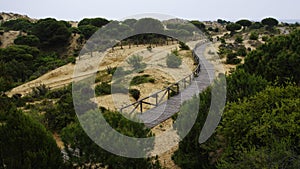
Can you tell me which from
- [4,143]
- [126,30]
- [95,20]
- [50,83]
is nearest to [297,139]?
[4,143]

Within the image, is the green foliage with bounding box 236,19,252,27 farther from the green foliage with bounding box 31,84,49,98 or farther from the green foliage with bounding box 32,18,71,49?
the green foliage with bounding box 31,84,49,98

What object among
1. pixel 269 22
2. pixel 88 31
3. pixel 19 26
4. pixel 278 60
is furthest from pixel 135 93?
pixel 269 22

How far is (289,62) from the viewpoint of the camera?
1187cm

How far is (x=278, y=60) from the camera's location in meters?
12.1

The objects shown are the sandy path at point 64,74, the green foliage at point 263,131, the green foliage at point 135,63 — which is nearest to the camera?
the green foliage at point 263,131

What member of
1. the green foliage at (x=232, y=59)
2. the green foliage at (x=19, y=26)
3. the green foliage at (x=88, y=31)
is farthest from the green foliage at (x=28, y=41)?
the green foliage at (x=232, y=59)

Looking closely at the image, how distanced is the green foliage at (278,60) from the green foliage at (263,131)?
3330mm

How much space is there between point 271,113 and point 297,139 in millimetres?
862

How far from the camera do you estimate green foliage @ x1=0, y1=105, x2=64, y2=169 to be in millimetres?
6602

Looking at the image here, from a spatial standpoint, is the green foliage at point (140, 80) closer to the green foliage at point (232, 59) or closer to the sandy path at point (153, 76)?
the sandy path at point (153, 76)

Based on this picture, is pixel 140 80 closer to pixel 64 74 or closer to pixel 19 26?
pixel 64 74

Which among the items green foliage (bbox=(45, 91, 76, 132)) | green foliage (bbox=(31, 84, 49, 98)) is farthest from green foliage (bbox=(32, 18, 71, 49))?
green foliage (bbox=(45, 91, 76, 132))

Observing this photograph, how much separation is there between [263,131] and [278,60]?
5920 millimetres

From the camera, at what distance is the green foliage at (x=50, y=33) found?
138 feet
